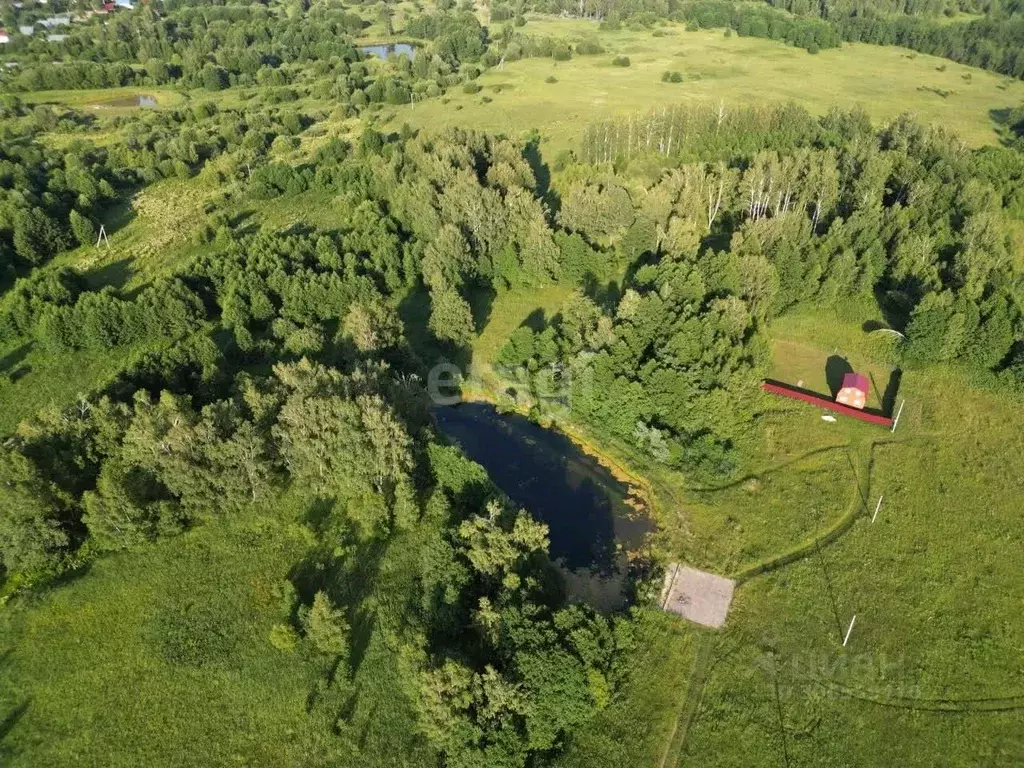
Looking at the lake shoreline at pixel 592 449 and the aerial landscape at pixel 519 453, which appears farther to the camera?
the lake shoreline at pixel 592 449

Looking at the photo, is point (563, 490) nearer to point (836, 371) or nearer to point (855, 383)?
point (855, 383)

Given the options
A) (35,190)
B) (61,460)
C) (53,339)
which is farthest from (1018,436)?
(35,190)

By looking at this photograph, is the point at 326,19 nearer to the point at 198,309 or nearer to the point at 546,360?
the point at 198,309

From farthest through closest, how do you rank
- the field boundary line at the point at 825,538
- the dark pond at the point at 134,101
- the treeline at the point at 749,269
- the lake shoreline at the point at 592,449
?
the dark pond at the point at 134,101 < the treeline at the point at 749,269 < the lake shoreline at the point at 592,449 < the field boundary line at the point at 825,538

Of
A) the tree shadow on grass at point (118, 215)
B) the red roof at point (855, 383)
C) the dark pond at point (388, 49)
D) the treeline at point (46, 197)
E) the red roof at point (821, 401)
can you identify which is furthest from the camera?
the dark pond at point (388, 49)

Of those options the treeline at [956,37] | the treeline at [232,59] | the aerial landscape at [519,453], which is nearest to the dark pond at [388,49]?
the treeline at [232,59]

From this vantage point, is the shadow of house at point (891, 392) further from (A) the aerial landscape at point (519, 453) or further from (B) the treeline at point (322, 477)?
(B) the treeline at point (322, 477)
